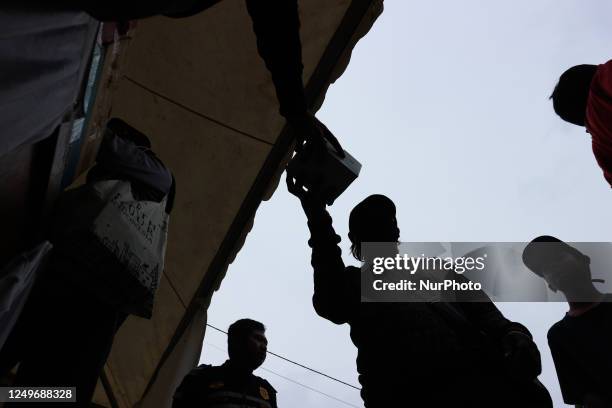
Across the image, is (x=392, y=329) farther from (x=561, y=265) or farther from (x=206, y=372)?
(x=206, y=372)

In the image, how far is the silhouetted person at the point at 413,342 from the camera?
1150mm

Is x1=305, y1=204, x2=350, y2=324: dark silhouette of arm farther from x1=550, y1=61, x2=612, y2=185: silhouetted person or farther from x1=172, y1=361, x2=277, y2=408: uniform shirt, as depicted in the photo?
x1=172, y1=361, x2=277, y2=408: uniform shirt

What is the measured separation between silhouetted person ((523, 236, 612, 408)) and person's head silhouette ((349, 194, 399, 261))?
2.59ft

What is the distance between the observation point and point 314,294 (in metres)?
1.35

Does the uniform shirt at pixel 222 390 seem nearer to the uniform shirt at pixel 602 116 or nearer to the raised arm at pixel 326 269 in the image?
the raised arm at pixel 326 269

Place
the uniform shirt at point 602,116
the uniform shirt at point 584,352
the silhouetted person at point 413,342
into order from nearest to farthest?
1. the silhouetted person at point 413,342
2. the uniform shirt at point 602,116
3. the uniform shirt at point 584,352

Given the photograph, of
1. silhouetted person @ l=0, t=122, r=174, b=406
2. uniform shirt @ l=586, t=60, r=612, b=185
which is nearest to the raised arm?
silhouetted person @ l=0, t=122, r=174, b=406

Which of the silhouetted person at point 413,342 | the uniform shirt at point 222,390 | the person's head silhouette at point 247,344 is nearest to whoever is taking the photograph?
the silhouetted person at point 413,342

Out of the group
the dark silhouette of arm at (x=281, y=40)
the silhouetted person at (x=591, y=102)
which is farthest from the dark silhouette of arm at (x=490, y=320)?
the dark silhouette of arm at (x=281, y=40)

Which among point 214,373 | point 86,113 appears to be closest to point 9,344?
point 86,113

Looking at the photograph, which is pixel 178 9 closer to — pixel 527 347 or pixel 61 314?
pixel 61 314

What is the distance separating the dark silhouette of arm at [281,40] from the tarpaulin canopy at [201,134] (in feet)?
4.96

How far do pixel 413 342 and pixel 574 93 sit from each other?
2.95 feet

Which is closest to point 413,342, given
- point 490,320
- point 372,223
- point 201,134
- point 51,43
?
point 490,320
